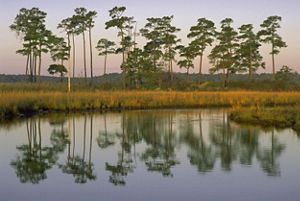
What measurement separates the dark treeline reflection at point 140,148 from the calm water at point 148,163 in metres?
0.02

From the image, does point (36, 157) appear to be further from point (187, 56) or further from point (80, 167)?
point (187, 56)

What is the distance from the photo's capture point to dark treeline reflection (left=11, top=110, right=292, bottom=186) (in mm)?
10383

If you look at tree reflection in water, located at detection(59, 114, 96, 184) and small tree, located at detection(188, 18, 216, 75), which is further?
small tree, located at detection(188, 18, 216, 75)

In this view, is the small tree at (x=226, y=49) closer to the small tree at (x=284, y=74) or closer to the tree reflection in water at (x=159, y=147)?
the small tree at (x=284, y=74)

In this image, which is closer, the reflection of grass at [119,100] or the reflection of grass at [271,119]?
the reflection of grass at [271,119]

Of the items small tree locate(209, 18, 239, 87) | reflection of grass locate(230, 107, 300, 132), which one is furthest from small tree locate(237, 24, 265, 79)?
reflection of grass locate(230, 107, 300, 132)

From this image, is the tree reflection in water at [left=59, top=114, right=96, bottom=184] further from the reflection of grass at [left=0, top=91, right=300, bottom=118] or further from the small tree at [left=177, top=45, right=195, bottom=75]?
the small tree at [left=177, top=45, right=195, bottom=75]

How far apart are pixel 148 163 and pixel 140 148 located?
217 cm

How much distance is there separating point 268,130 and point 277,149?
4.08m

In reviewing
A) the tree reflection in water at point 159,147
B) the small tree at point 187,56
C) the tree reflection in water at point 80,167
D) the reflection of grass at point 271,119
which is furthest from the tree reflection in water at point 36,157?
the small tree at point 187,56

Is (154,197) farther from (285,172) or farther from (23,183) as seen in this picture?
(285,172)

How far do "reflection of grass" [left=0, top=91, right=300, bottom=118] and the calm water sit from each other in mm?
5659

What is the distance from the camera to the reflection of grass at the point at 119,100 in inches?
946

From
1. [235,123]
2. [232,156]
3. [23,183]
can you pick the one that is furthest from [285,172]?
[235,123]
